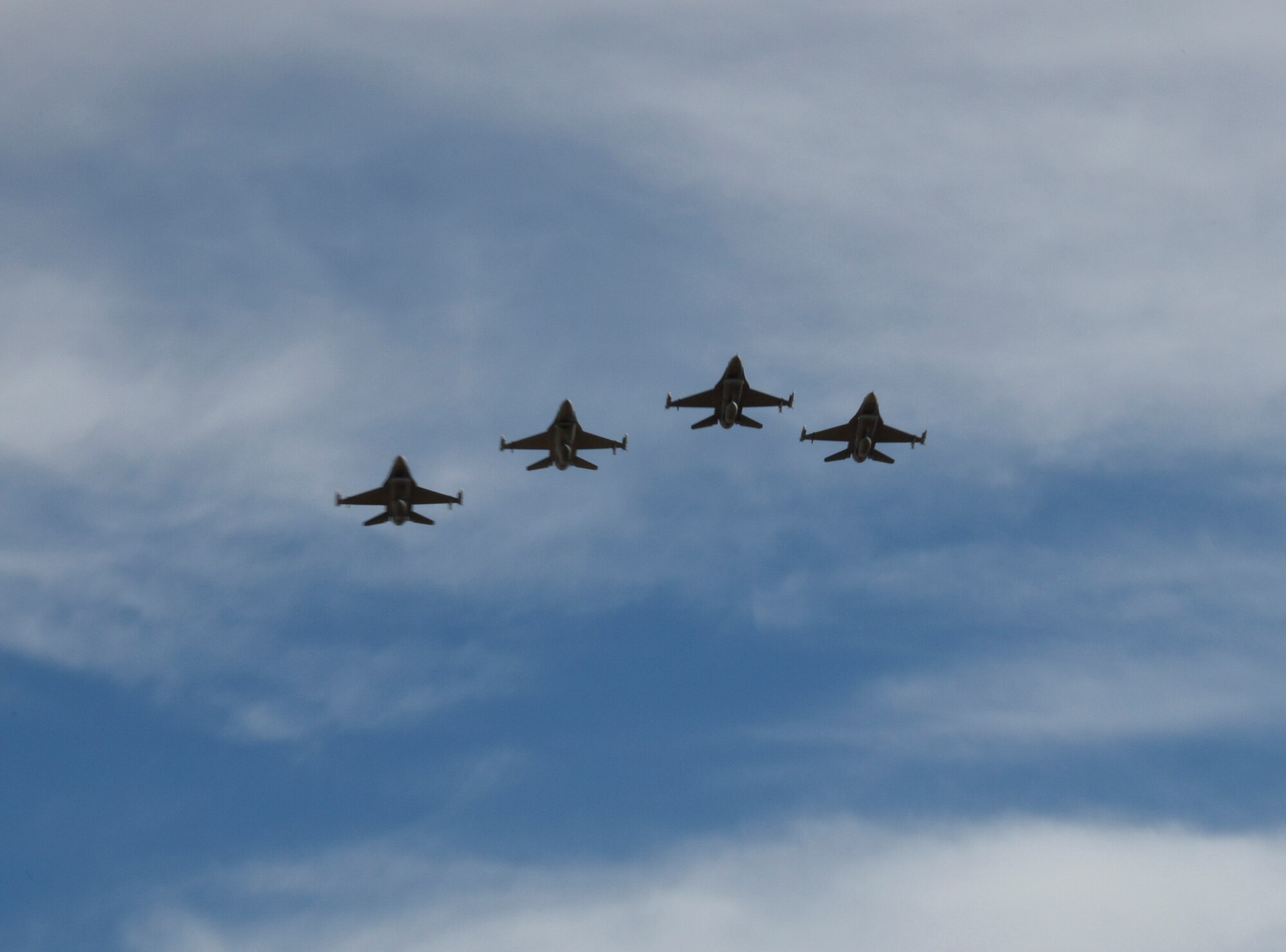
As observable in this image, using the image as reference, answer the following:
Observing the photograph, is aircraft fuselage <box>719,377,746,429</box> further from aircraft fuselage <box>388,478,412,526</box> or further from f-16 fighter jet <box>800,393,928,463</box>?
aircraft fuselage <box>388,478,412,526</box>

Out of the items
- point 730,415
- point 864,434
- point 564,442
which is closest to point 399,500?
point 564,442

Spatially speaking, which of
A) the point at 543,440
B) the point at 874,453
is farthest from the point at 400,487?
the point at 874,453

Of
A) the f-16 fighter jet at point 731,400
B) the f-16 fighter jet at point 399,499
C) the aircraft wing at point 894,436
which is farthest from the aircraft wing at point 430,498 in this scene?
the aircraft wing at point 894,436

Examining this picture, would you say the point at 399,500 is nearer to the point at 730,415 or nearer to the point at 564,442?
the point at 564,442

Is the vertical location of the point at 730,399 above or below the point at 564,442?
above

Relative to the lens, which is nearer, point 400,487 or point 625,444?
point 400,487

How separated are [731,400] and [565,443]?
17119 mm

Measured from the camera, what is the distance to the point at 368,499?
128 meters

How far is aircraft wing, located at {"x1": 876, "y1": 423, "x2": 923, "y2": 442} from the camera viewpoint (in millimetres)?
132250

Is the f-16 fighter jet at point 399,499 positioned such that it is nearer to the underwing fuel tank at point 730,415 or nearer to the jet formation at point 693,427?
the jet formation at point 693,427

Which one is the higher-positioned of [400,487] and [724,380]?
[724,380]

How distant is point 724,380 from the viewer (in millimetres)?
127188

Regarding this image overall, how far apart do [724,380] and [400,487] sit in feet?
110

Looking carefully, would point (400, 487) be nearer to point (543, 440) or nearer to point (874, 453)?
point (543, 440)
